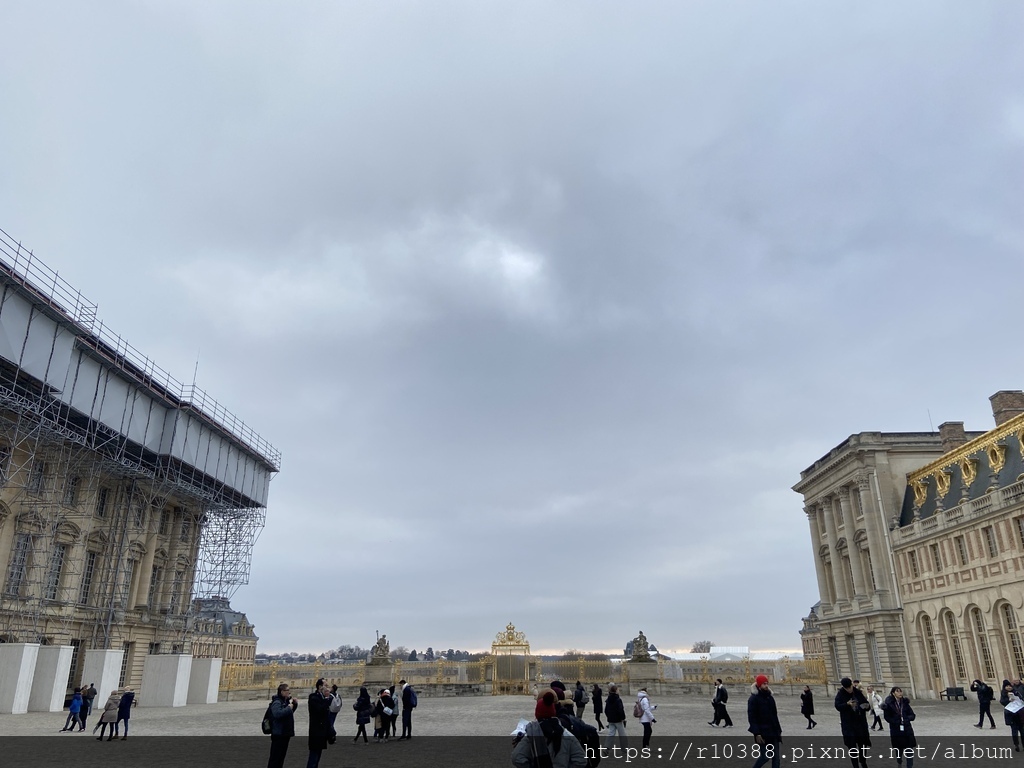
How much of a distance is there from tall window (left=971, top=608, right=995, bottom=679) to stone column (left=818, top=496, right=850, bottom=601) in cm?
1214

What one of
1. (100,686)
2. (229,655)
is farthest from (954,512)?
(229,655)

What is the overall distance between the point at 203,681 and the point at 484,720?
20.7 metres

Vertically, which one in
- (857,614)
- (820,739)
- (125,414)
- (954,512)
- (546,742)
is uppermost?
(125,414)

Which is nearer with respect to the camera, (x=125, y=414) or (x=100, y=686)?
(x=100, y=686)

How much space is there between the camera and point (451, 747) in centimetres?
1753

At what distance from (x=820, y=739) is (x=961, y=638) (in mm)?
22797

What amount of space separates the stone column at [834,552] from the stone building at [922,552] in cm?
7

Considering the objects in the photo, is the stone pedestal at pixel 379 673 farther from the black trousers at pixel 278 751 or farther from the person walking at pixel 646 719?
the black trousers at pixel 278 751

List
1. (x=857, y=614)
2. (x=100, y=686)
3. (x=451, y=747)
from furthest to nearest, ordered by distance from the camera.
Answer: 1. (x=857, y=614)
2. (x=100, y=686)
3. (x=451, y=747)

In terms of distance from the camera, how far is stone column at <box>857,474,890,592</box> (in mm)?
42781

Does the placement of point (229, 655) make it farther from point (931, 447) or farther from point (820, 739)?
point (820, 739)

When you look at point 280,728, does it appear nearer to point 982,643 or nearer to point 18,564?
point 18,564

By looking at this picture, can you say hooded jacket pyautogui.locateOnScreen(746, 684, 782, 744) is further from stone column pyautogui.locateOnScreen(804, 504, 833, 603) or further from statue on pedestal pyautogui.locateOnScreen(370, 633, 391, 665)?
stone column pyautogui.locateOnScreen(804, 504, 833, 603)

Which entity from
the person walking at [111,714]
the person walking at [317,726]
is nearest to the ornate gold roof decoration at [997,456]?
the person walking at [317,726]
